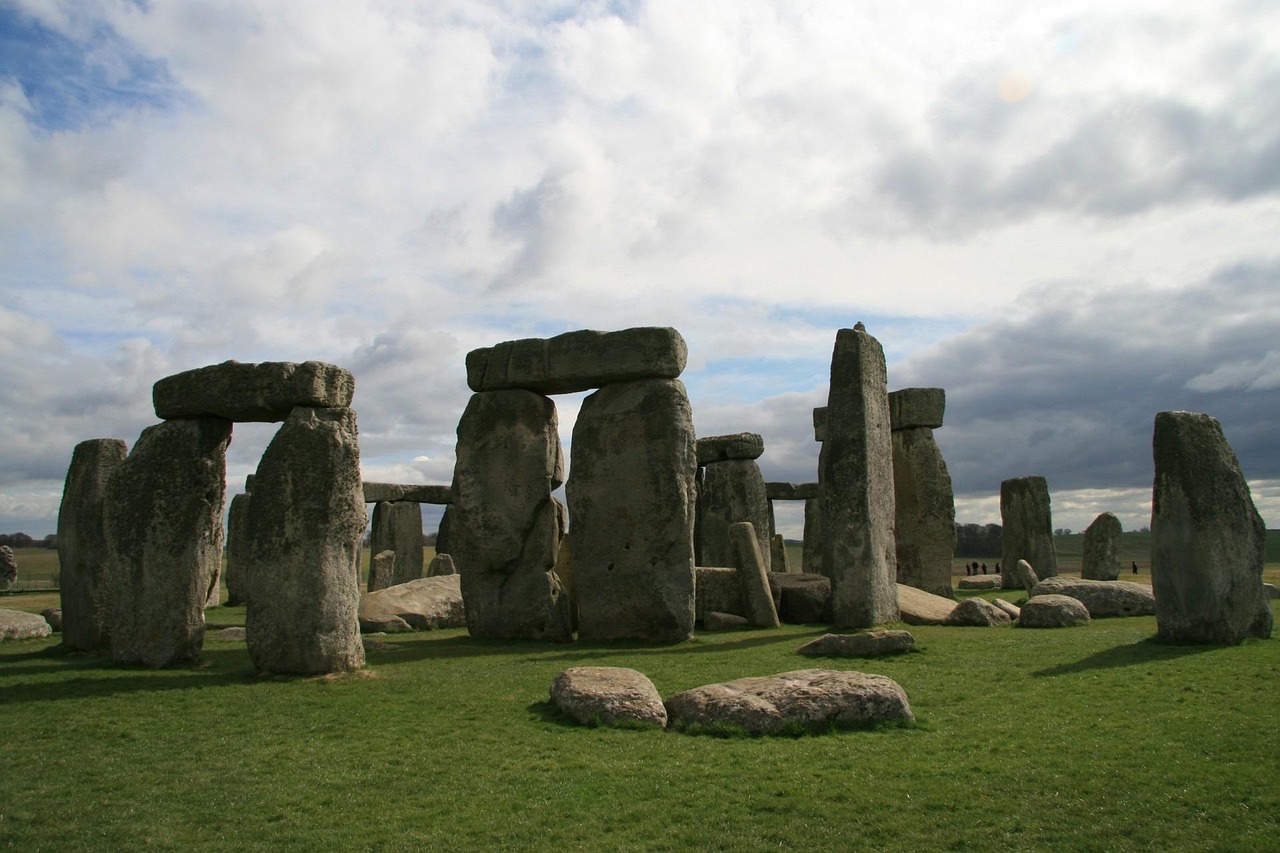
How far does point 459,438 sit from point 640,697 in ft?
26.0

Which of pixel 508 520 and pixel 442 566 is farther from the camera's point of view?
pixel 442 566

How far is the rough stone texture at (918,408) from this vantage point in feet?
68.2

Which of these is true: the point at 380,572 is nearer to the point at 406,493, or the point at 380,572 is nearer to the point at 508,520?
the point at 406,493

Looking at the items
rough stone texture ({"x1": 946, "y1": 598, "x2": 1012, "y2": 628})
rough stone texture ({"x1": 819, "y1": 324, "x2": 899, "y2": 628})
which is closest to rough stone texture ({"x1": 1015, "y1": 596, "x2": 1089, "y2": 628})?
rough stone texture ({"x1": 946, "y1": 598, "x2": 1012, "y2": 628})

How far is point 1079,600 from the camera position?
49.2 ft

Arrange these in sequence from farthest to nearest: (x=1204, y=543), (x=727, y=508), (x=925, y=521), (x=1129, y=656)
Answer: (x=727, y=508)
(x=925, y=521)
(x=1204, y=543)
(x=1129, y=656)

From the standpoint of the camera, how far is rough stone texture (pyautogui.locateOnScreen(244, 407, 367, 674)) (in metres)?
9.24

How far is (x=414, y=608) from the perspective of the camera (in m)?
15.6

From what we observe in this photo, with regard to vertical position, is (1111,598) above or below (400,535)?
below

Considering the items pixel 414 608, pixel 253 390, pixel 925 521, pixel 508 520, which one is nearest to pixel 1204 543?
pixel 508 520

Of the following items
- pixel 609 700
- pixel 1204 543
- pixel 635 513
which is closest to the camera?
pixel 609 700

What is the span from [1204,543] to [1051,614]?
10.2 ft

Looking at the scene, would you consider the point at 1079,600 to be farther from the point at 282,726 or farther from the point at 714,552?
the point at 282,726

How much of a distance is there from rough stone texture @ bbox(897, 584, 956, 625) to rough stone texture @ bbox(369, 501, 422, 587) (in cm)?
1500
